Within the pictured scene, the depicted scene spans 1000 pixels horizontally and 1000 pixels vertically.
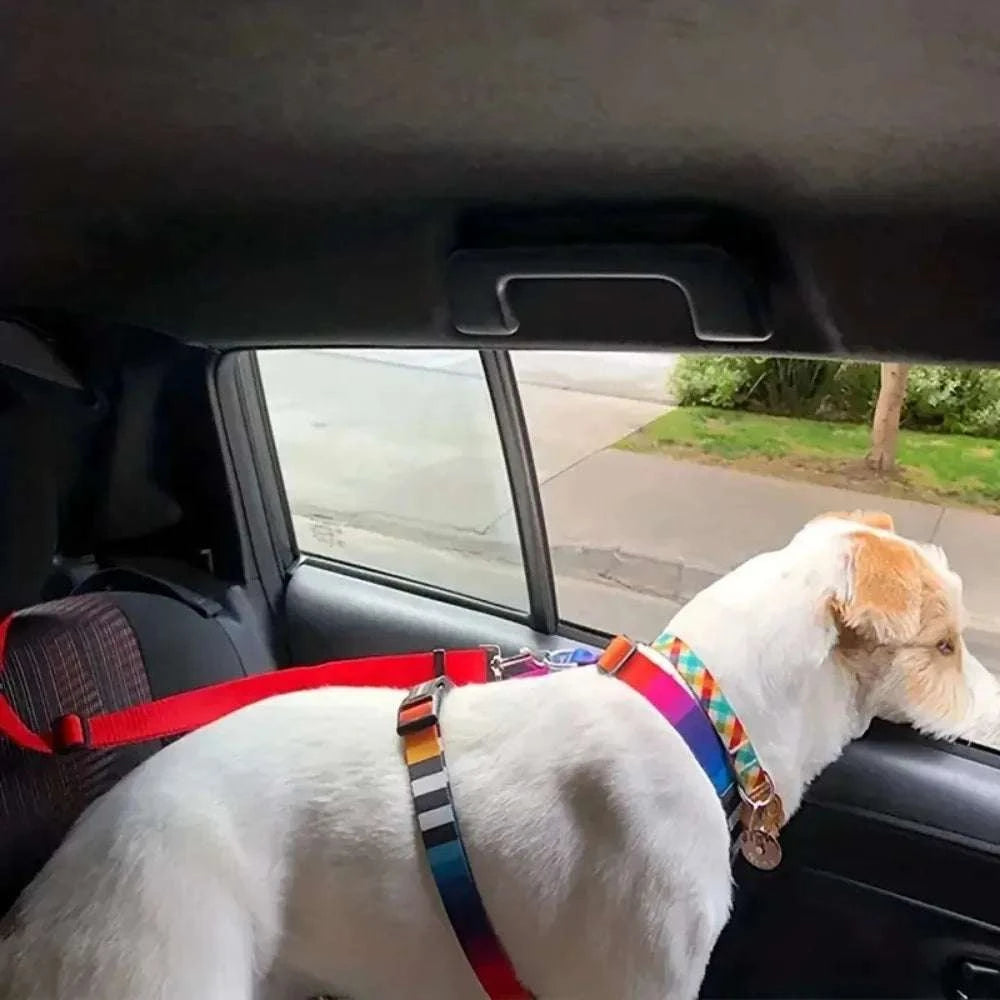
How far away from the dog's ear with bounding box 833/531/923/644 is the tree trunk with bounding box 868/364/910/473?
0.81 ft

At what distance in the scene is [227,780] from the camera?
160cm

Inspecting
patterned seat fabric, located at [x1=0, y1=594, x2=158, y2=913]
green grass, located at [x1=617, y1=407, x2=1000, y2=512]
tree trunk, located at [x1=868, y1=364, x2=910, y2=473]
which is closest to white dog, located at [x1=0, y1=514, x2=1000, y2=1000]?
patterned seat fabric, located at [x1=0, y1=594, x2=158, y2=913]

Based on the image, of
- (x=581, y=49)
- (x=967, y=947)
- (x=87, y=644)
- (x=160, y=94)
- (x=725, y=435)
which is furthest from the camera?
(x=725, y=435)

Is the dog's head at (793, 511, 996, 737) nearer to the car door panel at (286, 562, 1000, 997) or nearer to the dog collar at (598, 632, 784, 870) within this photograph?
the car door panel at (286, 562, 1000, 997)

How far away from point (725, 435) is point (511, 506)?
1.46 ft

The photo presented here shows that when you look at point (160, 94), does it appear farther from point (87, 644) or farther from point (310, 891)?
point (310, 891)

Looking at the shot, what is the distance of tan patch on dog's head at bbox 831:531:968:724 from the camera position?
174 cm

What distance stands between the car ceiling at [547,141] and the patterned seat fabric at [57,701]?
585 mm

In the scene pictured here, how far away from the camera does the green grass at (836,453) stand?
81.6 inches

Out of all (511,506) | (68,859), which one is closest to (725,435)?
(511,506)

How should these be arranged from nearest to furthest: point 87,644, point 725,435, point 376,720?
point 376,720 → point 87,644 → point 725,435

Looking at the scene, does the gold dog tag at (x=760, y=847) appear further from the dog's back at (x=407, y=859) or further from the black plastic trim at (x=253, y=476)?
the black plastic trim at (x=253, y=476)

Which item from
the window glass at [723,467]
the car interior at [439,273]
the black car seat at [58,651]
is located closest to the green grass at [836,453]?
the window glass at [723,467]

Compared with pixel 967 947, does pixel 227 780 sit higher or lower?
higher
